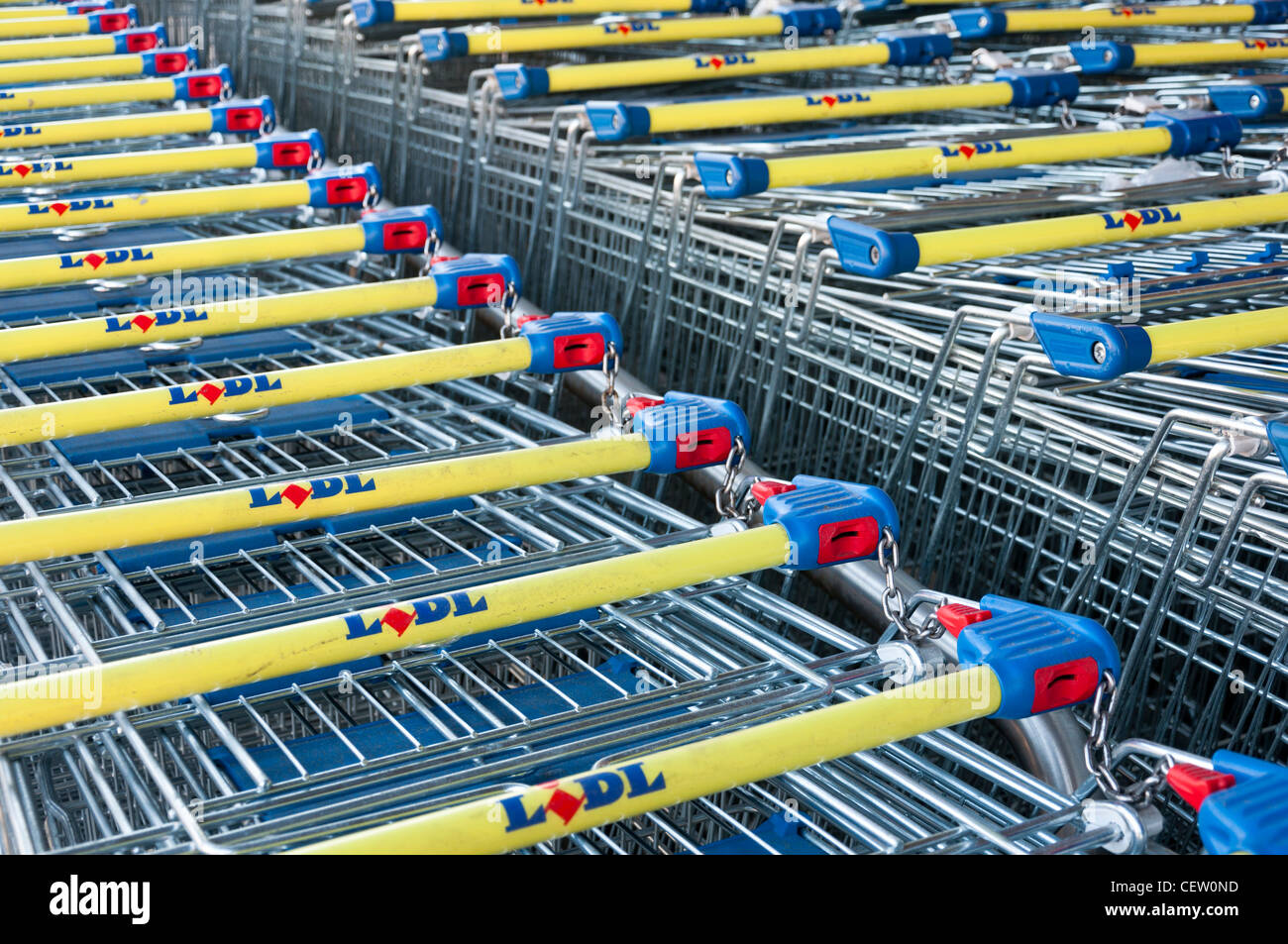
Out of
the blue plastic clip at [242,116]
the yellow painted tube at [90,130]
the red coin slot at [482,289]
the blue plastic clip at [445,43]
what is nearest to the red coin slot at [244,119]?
the blue plastic clip at [242,116]

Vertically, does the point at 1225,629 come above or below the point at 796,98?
below

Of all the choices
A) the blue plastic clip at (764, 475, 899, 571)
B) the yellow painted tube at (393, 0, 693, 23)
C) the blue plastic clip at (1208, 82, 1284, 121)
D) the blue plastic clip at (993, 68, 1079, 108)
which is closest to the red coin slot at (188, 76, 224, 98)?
the yellow painted tube at (393, 0, 693, 23)

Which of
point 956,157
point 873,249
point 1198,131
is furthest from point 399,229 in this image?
point 1198,131

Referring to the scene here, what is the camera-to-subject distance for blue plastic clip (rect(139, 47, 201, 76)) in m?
4.80

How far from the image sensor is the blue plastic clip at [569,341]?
270 centimetres

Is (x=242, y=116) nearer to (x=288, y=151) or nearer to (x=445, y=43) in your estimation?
(x=288, y=151)

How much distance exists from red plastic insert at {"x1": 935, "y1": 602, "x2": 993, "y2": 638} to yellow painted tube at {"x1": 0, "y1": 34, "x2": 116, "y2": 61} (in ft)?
13.7

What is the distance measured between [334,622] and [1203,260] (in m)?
2.39

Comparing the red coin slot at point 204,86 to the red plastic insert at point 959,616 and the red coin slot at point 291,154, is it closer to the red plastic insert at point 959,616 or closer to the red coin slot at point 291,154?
the red coin slot at point 291,154

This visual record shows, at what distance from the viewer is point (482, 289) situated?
3023 mm

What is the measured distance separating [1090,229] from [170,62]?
129 inches

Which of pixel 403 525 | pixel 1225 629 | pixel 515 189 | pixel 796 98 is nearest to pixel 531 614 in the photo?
pixel 403 525
